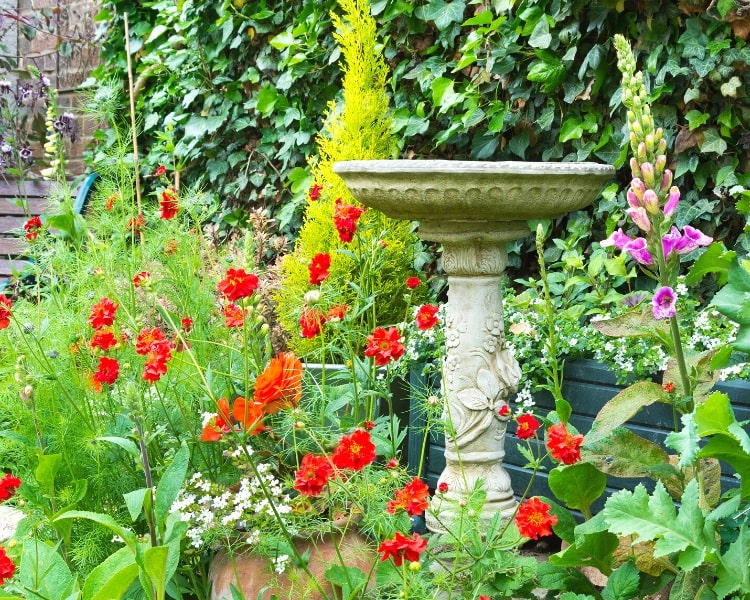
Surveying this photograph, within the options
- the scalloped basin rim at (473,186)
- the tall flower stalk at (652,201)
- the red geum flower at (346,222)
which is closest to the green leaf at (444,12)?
the scalloped basin rim at (473,186)

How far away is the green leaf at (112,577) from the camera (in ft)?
5.96

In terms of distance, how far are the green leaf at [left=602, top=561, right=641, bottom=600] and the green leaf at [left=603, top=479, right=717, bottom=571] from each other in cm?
21

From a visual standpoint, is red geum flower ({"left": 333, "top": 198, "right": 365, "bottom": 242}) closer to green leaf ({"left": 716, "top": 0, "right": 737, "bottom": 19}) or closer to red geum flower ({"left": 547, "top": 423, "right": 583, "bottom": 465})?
red geum flower ({"left": 547, "top": 423, "right": 583, "bottom": 465})

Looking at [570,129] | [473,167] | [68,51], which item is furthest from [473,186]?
[68,51]

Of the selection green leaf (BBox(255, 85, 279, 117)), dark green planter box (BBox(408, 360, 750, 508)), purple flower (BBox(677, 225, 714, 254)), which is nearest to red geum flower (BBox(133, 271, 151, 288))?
dark green planter box (BBox(408, 360, 750, 508))

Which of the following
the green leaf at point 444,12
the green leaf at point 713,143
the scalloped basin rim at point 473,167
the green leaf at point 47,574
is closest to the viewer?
the green leaf at point 47,574

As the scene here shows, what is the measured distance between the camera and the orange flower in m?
1.83

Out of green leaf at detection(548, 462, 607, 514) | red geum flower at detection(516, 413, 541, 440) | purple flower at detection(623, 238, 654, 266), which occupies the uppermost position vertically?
purple flower at detection(623, 238, 654, 266)

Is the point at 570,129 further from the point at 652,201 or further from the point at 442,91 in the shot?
the point at 652,201

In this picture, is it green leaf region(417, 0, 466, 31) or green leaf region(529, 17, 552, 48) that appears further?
green leaf region(417, 0, 466, 31)

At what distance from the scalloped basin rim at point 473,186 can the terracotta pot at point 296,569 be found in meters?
0.92

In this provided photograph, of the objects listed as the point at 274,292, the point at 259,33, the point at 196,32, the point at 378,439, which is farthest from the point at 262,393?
the point at 196,32

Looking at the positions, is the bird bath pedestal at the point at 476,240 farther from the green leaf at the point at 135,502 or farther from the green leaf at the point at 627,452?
the green leaf at the point at 135,502

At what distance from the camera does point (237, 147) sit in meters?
5.30
